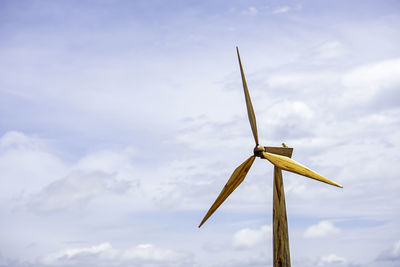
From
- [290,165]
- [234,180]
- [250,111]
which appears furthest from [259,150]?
[250,111]

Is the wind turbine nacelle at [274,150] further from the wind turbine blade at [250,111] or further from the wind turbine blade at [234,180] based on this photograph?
the wind turbine blade at [250,111]

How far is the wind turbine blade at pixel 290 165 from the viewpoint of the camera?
33500 millimetres

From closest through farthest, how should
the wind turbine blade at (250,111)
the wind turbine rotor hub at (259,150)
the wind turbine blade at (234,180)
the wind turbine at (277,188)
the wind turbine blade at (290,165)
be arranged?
the wind turbine blade at (290,165)
the wind turbine at (277,188)
the wind turbine rotor hub at (259,150)
the wind turbine blade at (234,180)
the wind turbine blade at (250,111)

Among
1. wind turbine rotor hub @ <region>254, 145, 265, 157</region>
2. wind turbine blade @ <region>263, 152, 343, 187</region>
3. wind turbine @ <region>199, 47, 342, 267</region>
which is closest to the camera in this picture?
wind turbine blade @ <region>263, 152, 343, 187</region>

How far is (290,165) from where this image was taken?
34375 mm

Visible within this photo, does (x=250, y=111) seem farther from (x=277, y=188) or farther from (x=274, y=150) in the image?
(x=277, y=188)

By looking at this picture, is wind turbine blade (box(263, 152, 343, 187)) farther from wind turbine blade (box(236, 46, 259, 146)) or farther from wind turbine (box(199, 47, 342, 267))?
wind turbine blade (box(236, 46, 259, 146))

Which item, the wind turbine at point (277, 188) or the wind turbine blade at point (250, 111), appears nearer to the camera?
the wind turbine at point (277, 188)

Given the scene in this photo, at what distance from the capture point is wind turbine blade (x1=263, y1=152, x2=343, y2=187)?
110 ft

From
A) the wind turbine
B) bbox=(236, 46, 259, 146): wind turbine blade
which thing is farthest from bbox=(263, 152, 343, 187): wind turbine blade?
bbox=(236, 46, 259, 146): wind turbine blade

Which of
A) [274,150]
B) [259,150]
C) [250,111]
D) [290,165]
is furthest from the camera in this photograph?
[250,111]

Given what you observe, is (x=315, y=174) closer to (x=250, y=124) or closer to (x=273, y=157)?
(x=273, y=157)

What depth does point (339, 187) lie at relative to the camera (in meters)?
31.4

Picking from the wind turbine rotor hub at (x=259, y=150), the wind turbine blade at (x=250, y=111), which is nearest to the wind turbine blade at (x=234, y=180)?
the wind turbine rotor hub at (x=259, y=150)
